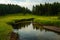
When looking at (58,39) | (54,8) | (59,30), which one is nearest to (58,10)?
(54,8)

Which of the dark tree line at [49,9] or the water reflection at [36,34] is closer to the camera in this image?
the water reflection at [36,34]

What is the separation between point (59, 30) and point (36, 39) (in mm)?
17280

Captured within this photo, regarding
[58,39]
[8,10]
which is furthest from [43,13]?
[58,39]

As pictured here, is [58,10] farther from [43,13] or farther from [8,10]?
[8,10]

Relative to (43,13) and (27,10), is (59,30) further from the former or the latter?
(27,10)

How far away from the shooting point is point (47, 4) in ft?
486

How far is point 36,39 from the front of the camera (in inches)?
1631

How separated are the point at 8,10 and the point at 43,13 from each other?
32327mm

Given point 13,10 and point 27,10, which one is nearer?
point 13,10

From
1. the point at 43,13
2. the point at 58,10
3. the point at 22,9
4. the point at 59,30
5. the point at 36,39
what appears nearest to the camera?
the point at 36,39

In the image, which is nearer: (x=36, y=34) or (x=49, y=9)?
(x=36, y=34)

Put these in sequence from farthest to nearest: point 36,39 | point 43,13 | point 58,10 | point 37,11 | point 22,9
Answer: point 22,9
point 37,11
point 43,13
point 58,10
point 36,39

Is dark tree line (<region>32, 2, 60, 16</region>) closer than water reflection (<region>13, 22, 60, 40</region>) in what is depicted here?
No

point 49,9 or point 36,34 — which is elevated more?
point 36,34
